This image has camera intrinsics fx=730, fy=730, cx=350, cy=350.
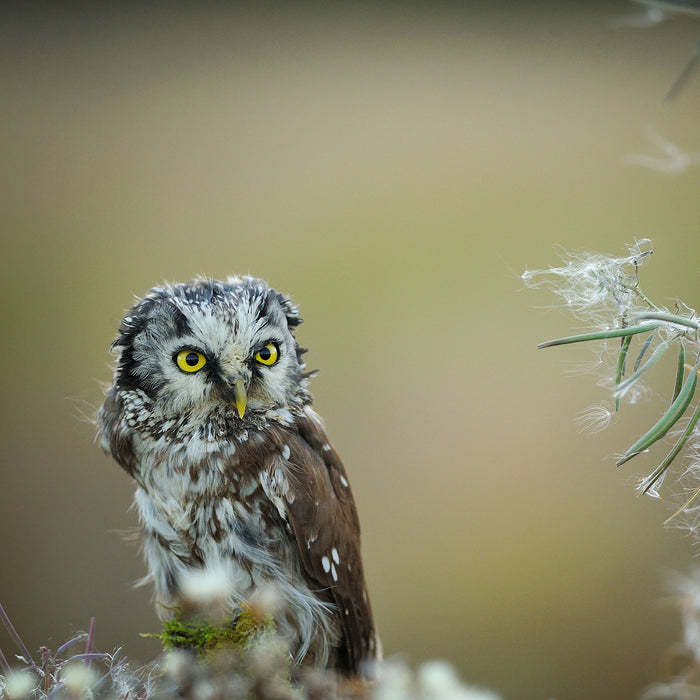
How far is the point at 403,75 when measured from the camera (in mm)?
2611

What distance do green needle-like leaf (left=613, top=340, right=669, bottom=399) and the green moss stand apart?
1.25ft

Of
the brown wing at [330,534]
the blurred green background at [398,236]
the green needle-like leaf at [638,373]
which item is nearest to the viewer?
the green needle-like leaf at [638,373]

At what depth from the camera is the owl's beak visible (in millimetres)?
956

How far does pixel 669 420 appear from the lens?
2.06 feet

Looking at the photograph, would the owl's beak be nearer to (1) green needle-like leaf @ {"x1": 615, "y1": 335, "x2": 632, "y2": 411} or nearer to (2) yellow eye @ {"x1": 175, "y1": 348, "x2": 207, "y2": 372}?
(2) yellow eye @ {"x1": 175, "y1": 348, "x2": 207, "y2": 372}

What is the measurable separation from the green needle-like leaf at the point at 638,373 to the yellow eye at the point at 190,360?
559 mm

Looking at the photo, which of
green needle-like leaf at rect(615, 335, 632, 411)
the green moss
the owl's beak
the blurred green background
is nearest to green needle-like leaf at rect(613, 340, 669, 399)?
green needle-like leaf at rect(615, 335, 632, 411)

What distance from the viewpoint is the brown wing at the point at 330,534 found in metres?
1.09

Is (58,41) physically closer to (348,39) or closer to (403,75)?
(348,39)

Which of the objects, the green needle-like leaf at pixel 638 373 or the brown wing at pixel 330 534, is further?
the brown wing at pixel 330 534

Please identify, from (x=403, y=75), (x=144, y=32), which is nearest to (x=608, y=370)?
(x=403, y=75)

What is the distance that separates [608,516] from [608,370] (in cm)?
190

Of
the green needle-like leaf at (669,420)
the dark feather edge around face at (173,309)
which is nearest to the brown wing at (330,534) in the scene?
the dark feather edge around face at (173,309)

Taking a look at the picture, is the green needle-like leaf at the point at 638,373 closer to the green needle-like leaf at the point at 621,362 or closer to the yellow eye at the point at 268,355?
the green needle-like leaf at the point at 621,362
